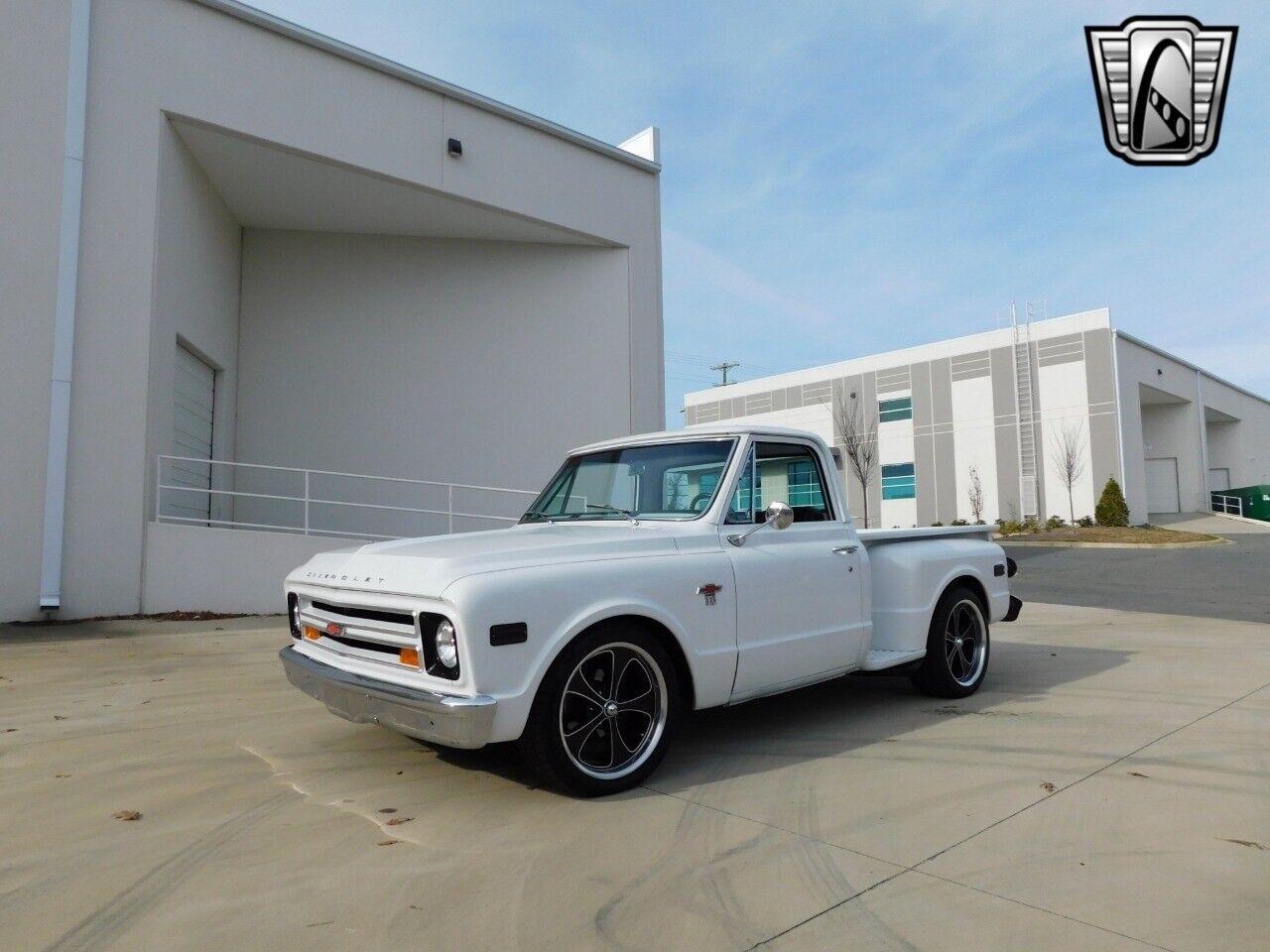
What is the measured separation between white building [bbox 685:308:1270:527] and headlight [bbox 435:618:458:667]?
3572cm

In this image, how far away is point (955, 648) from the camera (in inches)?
228

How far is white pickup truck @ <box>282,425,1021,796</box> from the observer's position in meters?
3.39

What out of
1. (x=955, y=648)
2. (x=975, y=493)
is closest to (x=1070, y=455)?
(x=975, y=493)

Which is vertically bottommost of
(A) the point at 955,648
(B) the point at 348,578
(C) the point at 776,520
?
(A) the point at 955,648

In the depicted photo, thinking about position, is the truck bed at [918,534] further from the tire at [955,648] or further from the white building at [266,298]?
the white building at [266,298]

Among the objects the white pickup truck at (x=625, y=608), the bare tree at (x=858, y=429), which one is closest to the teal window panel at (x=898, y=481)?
the bare tree at (x=858, y=429)

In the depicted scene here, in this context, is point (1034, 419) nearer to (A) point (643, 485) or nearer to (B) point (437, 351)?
(B) point (437, 351)

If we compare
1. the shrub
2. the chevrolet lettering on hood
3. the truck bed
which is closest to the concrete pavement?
the chevrolet lettering on hood

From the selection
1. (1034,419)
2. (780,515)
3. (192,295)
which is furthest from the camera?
(1034,419)

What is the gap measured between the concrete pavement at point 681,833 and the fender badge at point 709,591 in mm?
836

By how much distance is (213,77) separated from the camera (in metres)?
11.3

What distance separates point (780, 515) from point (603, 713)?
1.42 m

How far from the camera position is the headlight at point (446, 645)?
3.36 m

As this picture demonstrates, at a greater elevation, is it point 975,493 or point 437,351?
point 437,351
